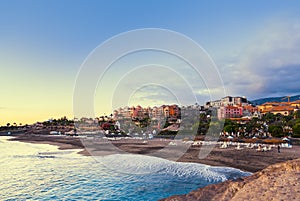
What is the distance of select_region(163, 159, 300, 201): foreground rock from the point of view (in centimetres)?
479

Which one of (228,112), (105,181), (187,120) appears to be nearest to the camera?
(105,181)

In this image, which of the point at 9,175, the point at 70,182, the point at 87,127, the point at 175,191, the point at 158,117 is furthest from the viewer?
the point at 87,127

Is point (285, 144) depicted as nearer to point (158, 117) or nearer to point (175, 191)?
point (175, 191)

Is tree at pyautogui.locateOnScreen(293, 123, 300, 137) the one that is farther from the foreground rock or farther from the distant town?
the foreground rock

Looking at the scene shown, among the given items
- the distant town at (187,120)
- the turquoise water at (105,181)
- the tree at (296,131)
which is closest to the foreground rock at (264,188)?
the turquoise water at (105,181)

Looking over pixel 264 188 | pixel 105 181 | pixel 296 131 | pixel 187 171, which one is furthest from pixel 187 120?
pixel 264 188

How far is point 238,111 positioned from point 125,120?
3574 centimetres

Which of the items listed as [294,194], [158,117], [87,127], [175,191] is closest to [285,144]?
[175,191]

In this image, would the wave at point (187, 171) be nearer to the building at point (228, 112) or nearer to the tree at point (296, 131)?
Result: the tree at point (296, 131)

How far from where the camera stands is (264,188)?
17.0 ft

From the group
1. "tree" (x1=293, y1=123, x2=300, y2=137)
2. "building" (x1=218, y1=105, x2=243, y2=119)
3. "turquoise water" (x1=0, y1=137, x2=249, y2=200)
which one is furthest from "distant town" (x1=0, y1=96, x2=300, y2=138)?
"turquoise water" (x1=0, y1=137, x2=249, y2=200)

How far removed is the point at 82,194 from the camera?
1132 centimetres

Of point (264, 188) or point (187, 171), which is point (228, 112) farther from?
point (264, 188)

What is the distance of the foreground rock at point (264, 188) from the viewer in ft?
15.7
